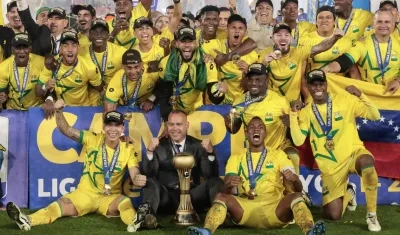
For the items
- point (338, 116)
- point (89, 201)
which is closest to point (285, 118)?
point (338, 116)

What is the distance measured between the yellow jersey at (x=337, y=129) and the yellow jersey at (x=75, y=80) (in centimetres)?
253

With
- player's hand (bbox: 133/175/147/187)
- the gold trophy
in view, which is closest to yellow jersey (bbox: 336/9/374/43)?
the gold trophy

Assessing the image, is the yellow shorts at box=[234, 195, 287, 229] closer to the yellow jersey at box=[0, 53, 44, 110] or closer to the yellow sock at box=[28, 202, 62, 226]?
the yellow sock at box=[28, 202, 62, 226]

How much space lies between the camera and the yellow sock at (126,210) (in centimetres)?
866

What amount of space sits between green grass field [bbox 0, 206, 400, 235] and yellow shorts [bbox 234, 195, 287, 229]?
8 centimetres

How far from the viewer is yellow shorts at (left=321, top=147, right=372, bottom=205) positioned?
891 centimetres

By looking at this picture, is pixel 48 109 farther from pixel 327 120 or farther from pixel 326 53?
pixel 326 53

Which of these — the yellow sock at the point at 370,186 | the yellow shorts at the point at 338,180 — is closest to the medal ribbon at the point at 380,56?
the yellow shorts at the point at 338,180

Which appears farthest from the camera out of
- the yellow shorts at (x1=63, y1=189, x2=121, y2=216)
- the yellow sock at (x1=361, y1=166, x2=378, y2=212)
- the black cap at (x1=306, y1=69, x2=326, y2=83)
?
the yellow shorts at (x1=63, y1=189, x2=121, y2=216)

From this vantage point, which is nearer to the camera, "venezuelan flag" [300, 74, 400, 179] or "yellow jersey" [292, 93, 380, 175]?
"yellow jersey" [292, 93, 380, 175]

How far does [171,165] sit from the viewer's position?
916 centimetres

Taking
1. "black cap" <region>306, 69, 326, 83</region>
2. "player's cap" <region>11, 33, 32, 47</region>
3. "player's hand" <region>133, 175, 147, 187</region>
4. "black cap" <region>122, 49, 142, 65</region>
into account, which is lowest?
"player's hand" <region>133, 175, 147, 187</region>

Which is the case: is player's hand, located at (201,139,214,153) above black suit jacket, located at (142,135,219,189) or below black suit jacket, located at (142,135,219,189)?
above

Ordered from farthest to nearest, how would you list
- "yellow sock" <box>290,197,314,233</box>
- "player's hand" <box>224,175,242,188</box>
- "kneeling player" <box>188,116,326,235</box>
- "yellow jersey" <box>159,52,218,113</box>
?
"yellow jersey" <box>159,52,218,113</box>, "player's hand" <box>224,175,242,188</box>, "kneeling player" <box>188,116,326,235</box>, "yellow sock" <box>290,197,314,233</box>
